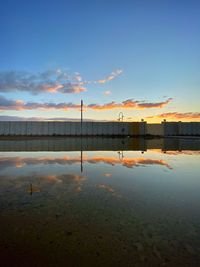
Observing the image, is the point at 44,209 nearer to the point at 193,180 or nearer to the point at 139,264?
the point at 139,264

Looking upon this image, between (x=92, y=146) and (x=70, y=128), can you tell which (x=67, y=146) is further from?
(x=70, y=128)

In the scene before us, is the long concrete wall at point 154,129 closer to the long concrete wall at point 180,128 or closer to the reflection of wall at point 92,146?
the long concrete wall at point 180,128

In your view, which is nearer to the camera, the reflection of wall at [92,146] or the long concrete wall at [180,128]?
the reflection of wall at [92,146]

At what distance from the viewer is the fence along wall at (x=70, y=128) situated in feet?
146

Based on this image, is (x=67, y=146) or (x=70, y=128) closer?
(x=67, y=146)

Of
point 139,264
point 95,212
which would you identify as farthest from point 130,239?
point 95,212

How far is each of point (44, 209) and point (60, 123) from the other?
140 ft

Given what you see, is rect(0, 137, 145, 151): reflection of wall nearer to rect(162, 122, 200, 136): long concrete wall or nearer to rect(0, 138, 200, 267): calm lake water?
rect(0, 138, 200, 267): calm lake water

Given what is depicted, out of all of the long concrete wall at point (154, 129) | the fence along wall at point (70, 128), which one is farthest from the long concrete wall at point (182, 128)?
the fence along wall at point (70, 128)

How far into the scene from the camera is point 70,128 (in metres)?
46.6

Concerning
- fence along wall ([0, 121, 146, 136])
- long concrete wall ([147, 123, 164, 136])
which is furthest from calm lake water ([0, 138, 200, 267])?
long concrete wall ([147, 123, 164, 136])

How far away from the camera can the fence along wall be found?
146 ft

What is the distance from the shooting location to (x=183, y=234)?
10.8ft

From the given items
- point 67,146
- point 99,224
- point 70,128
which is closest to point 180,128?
point 70,128
